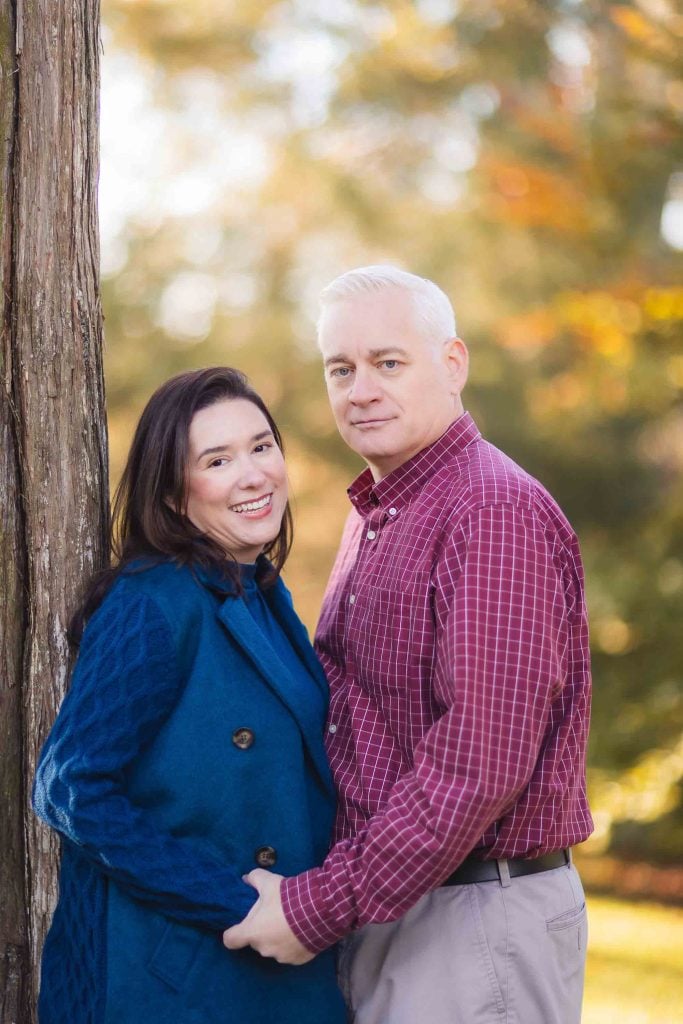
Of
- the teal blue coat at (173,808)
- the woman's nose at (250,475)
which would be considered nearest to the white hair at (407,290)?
the woman's nose at (250,475)

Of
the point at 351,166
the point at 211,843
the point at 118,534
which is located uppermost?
the point at 351,166

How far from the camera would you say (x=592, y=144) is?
336 inches

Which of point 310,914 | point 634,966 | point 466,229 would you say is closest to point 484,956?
point 310,914

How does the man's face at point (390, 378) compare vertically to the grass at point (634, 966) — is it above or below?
above

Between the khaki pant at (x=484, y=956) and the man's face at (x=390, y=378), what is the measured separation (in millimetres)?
979

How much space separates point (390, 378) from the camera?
2738mm

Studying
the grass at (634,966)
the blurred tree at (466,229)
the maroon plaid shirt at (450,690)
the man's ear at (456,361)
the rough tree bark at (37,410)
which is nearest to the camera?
the maroon plaid shirt at (450,690)

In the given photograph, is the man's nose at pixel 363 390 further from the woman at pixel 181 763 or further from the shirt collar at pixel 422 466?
the woman at pixel 181 763

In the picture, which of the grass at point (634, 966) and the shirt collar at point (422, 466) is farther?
the grass at point (634, 966)

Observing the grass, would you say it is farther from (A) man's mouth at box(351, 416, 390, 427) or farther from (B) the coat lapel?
(A) man's mouth at box(351, 416, 390, 427)

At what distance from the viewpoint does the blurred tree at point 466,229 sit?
338 inches

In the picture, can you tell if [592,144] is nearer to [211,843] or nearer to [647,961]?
[647,961]

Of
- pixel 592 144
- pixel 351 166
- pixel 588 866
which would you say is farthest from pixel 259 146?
pixel 588 866

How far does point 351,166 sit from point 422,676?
1093cm
